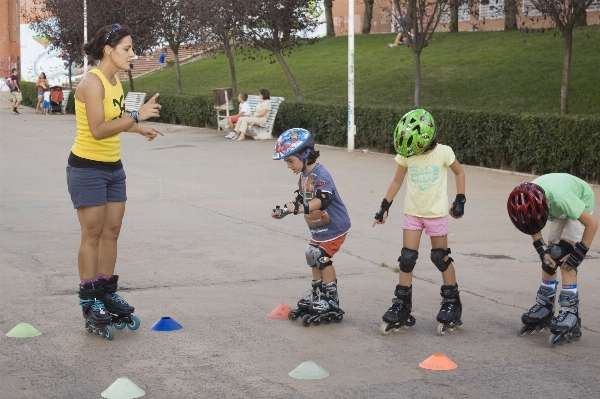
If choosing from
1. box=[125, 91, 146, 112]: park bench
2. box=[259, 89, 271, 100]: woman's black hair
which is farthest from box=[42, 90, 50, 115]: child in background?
box=[259, 89, 271, 100]: woman's black hair

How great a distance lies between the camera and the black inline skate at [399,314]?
237 inches

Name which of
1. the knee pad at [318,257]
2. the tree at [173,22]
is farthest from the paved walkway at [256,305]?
the tree at [173,22]

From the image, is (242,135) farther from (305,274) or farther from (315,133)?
(305,274)

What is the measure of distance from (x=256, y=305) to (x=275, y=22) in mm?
18559

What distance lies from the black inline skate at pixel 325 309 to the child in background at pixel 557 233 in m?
1.21

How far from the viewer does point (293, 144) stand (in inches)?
242

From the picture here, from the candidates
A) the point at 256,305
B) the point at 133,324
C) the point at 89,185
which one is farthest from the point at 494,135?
the point at 89,185

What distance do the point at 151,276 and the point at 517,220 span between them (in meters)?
3.39

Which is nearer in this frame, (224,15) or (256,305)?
(256,305)

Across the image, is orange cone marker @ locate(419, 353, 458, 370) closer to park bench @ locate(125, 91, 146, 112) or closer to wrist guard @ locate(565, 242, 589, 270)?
wrist guard @ locate(565, 242, 589, 270)

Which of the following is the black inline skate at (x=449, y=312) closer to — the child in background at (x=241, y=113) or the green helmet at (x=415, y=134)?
the green helmet at (x=415, y=134)

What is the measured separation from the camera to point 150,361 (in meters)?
5.43

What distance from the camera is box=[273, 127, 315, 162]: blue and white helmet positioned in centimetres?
614

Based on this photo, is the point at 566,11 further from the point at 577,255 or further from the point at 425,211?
the point at 577,255
